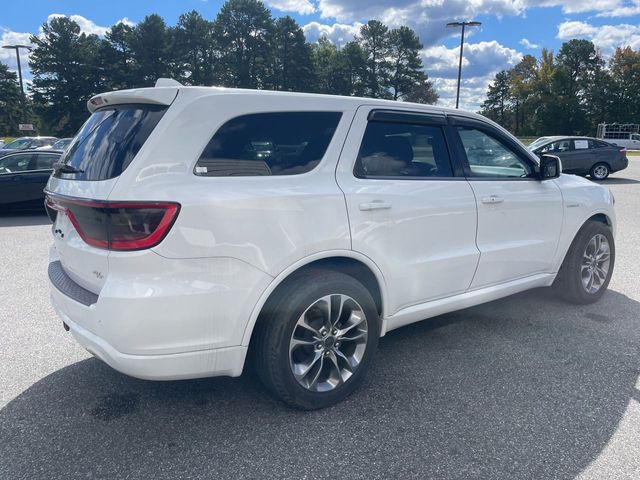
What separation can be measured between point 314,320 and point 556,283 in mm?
2948

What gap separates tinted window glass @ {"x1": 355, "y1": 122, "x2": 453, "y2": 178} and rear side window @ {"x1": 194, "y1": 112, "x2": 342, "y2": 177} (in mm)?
277

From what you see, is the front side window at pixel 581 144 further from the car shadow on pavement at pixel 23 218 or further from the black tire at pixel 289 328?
the black tire at pixel 289 328

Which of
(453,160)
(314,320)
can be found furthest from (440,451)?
(453,160)

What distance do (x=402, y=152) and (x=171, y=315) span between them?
1.87m

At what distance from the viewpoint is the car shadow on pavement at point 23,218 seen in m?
9.69

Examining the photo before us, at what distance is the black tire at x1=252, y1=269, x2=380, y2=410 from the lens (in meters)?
2.67

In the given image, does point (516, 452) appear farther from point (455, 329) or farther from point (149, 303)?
point (149, 303)

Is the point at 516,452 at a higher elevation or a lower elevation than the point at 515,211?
lower

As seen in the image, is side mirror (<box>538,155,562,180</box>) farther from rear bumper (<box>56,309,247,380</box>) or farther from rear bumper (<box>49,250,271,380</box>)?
rear bumper (<box>56,309,247,380</box>)

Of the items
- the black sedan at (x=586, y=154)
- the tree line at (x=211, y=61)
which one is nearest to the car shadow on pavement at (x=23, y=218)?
the black sedan at (x=586, y=154)

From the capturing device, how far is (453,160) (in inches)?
141

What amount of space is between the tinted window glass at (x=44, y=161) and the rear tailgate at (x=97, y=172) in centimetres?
882

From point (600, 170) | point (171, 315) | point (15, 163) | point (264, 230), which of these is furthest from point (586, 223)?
point (600, 170)

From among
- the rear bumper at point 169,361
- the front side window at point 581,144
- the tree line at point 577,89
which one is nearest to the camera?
the rear bumper at point 169,361
